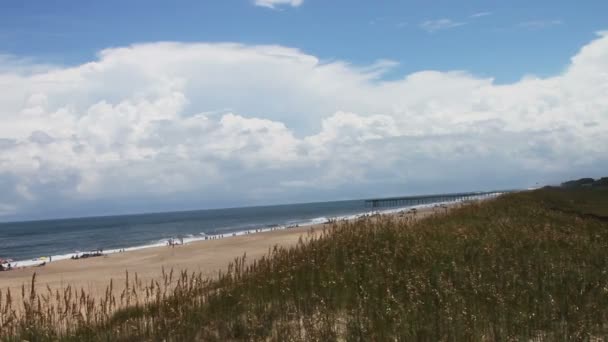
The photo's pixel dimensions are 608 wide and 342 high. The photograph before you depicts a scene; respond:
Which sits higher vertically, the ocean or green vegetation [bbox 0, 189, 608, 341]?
green vegetation [bbox 0, 189, 608, 341]

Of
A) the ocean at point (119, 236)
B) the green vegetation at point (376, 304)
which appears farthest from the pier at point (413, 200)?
the green vegetation at point (376, 304)

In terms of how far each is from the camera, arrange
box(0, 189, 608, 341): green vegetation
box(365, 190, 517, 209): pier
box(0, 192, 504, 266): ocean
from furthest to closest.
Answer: box(365, 190, 517, 209): pier < box(0, 192, 504, 266): ocean < box(0, 189, 608, 341): green vegetation

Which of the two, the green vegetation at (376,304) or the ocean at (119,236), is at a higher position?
the green vegetation at (376,304)

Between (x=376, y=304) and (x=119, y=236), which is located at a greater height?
(x=376, y=304)

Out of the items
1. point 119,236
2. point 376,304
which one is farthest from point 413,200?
point 376,304

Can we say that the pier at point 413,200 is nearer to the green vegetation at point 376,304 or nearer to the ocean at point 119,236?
the ocean at point 119,236

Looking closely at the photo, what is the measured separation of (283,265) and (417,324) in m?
3.52

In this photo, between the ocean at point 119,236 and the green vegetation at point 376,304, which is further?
the ocean at point 119,236

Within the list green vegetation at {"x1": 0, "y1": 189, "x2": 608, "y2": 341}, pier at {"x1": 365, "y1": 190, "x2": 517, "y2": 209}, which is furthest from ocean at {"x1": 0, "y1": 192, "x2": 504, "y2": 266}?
green vegetation at {"x1": 0, "y1": 189, "x2": 608, "y2": 341}

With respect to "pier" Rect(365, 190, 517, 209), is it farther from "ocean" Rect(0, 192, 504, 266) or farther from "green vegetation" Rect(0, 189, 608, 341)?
"green vegetation" Rect(0, 189, 608, 341)

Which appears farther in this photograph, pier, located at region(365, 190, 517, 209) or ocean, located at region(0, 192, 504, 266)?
pier, located at region(365, 190, 517, 209)

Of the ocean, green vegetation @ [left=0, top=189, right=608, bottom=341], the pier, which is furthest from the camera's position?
the pier

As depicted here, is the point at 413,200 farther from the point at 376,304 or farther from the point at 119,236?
the point at 376,304

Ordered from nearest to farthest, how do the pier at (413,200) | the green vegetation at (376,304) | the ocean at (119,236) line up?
the green vegetation at (376,304), the ocean at (119,236), the pier at (413,200)
